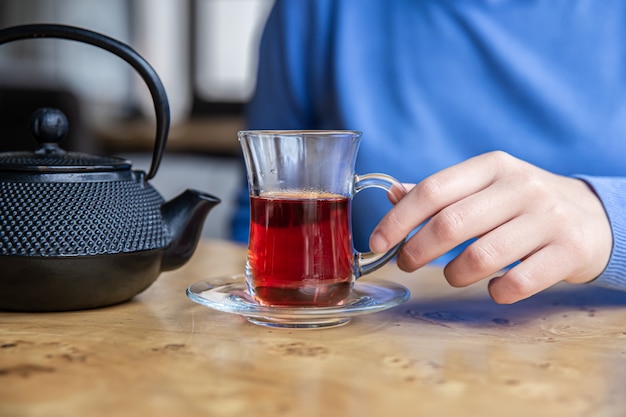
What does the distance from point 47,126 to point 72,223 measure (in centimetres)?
11

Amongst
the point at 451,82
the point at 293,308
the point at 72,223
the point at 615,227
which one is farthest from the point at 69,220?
the point at 451,82

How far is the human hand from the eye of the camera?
69 centimetres

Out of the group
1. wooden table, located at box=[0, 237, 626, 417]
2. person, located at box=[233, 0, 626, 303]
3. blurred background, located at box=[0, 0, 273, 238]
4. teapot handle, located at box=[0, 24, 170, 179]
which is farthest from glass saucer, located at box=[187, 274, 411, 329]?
blurred background, located at box=[0, 0, 273, 238]

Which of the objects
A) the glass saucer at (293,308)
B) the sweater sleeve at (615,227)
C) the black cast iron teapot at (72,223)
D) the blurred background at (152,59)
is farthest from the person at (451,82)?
the blurred background at (152,59)

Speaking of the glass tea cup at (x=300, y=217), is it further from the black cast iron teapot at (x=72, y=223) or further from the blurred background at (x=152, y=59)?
the blurred background at (x=152, y=59)

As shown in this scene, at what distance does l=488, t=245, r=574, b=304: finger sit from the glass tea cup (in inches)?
5.3

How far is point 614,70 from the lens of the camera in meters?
1.25

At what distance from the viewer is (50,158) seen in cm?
72

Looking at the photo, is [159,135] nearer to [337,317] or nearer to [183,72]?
[337,317]

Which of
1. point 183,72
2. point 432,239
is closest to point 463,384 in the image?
point 432,239

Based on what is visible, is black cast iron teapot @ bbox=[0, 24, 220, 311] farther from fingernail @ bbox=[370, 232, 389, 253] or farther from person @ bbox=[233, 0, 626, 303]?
person @ bbox=[233, 0, 626, 303]

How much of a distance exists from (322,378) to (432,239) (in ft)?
0.70

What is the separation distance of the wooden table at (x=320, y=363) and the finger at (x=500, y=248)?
0.15 feet

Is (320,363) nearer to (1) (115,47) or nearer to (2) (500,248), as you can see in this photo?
(2) (500,248)
